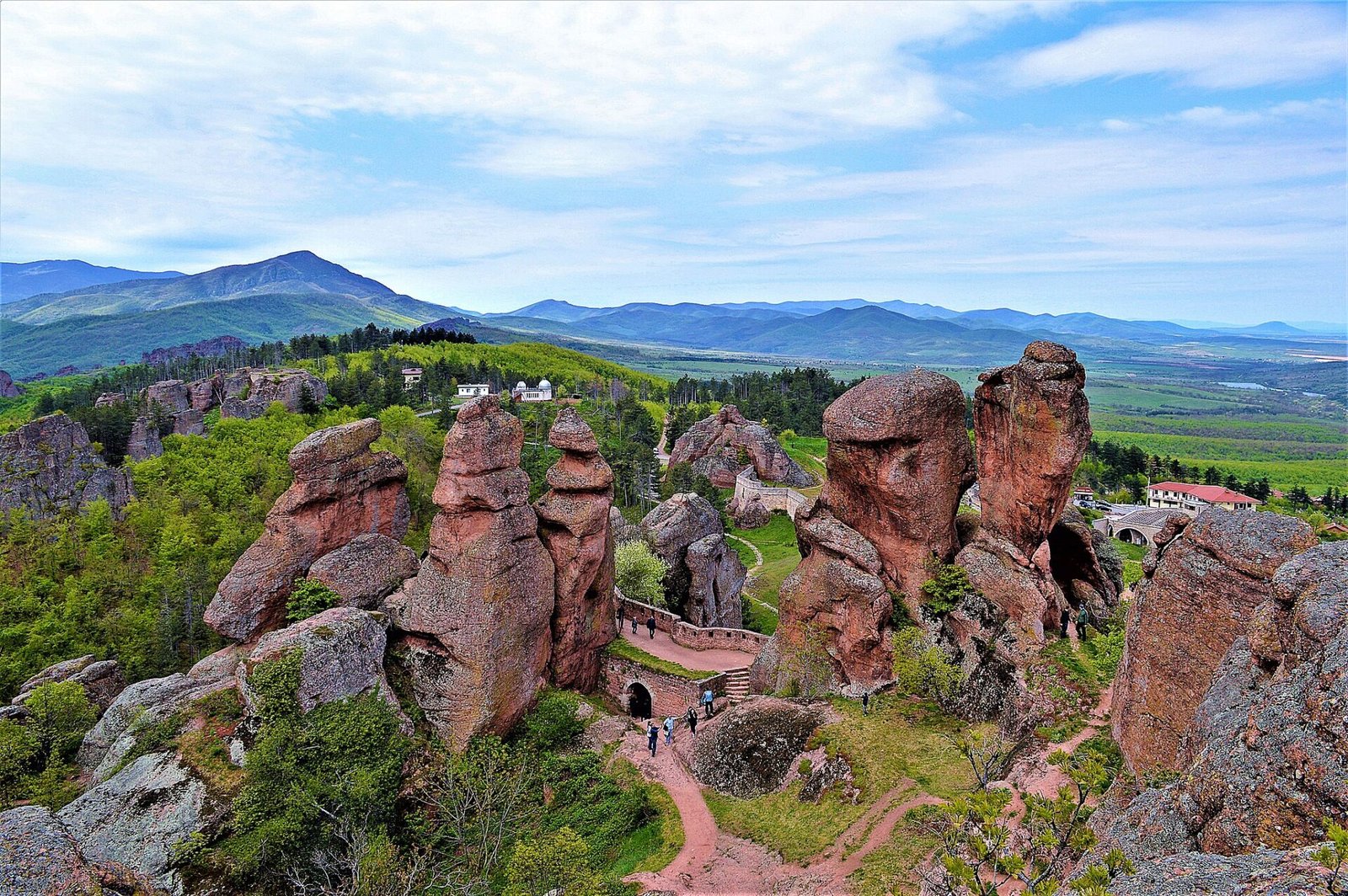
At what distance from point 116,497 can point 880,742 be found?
7711 centimetres

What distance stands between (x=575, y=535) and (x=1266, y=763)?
27109 millimetres

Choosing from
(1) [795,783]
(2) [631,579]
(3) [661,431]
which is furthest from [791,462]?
(1) [795,783]

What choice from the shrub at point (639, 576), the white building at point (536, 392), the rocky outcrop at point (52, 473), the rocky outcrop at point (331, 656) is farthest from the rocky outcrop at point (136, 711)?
the white building at point (536, 392)

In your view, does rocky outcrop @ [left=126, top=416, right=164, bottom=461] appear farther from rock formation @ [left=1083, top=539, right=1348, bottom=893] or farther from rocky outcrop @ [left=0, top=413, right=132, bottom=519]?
rock formation @ [left=1083, top=539, right=1348, bottom=893]

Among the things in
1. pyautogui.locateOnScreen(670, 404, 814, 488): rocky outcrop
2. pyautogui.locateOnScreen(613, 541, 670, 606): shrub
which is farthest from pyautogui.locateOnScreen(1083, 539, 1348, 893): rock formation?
pyautogui.locateOnScreen(670, 404, 814, 488): rocky outcrop

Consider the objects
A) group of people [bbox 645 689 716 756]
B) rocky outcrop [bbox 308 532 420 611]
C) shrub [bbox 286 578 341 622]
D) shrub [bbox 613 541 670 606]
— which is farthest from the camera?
shrub [bbox 613 541 670 606]

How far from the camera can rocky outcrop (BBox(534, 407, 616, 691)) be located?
34.2 metres

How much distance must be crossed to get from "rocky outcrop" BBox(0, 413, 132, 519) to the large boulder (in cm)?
7000

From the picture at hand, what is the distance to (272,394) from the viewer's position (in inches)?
4146

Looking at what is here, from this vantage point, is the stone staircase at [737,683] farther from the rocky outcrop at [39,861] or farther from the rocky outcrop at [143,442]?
the rocky outcrop at [143,442]

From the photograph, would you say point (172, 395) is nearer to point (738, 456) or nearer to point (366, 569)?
point (738, 456)

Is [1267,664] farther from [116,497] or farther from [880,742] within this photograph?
[116,497]

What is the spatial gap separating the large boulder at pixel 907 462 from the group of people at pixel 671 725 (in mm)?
9931

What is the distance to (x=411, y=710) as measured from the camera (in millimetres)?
29594
